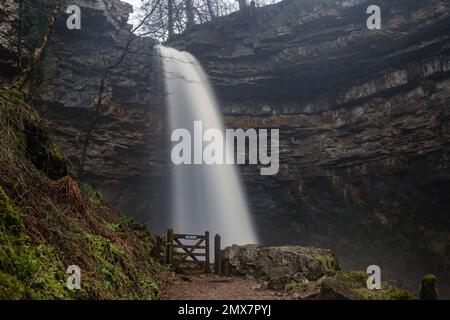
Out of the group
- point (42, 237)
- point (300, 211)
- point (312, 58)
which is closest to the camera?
point (42, 237)

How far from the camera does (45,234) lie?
5.05 metres

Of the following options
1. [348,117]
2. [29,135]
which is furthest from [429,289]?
[348,117]

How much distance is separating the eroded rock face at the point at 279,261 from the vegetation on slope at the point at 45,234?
3615 mm

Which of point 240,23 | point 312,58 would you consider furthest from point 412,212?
point 240,23

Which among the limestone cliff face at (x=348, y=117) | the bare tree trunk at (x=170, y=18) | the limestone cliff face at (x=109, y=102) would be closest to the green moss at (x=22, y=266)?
the limestone cliff face at (x=109, y=102)

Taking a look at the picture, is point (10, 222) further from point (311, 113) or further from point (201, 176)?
point (311, 113)

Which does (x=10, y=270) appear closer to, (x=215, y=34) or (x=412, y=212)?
(x=412, y=212)

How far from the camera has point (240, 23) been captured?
68.5 feet

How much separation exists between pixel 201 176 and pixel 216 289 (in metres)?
12.7

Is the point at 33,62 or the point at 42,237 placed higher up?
the point at 33,62

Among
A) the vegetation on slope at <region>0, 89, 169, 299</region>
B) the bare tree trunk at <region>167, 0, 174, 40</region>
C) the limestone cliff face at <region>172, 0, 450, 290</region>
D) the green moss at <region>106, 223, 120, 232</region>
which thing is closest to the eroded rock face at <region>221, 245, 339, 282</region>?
the vegetation on slope at <region>0, 89, 169, 299</region>

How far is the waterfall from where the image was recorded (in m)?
20.6

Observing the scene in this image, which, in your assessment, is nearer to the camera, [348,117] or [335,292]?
[335,292]
